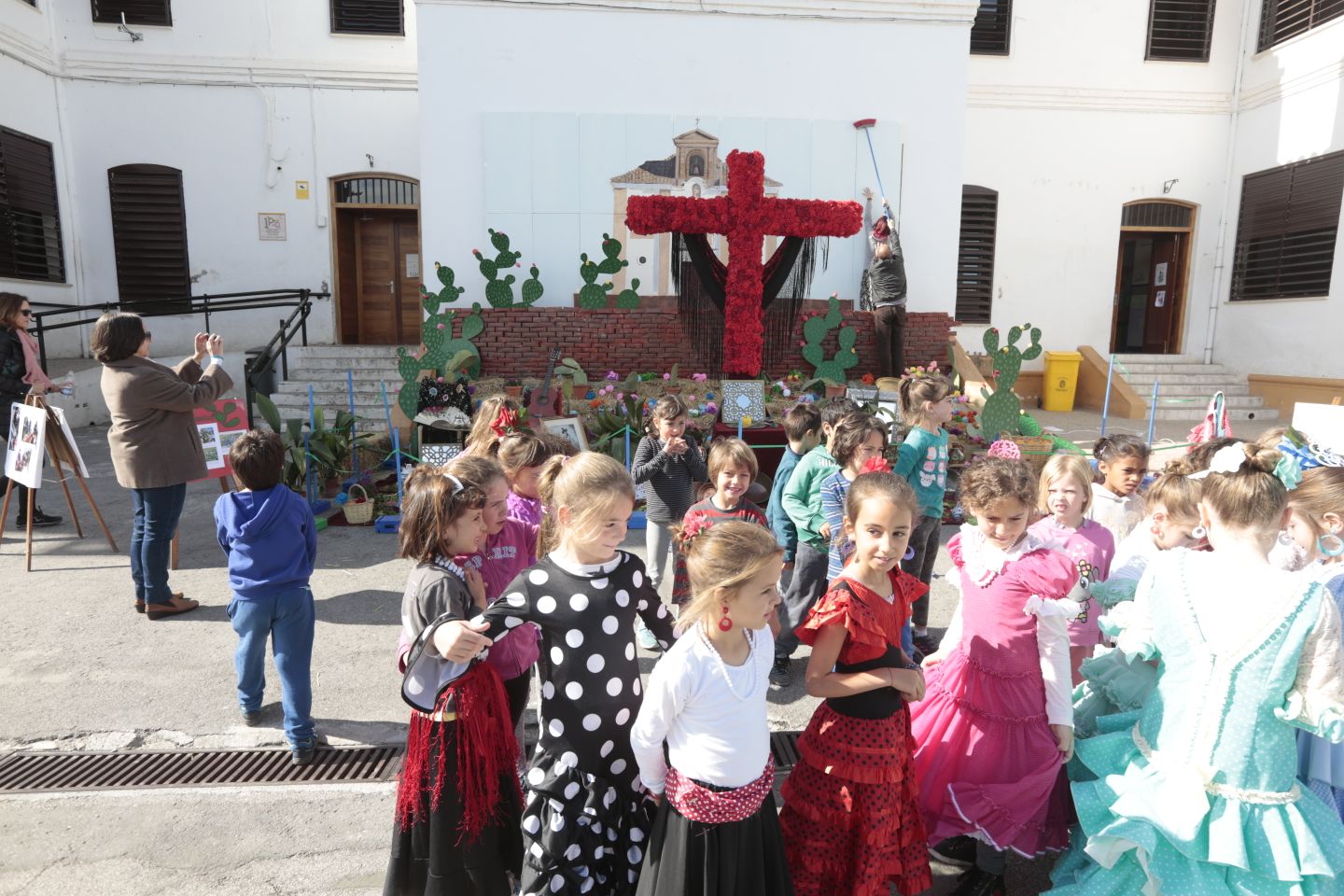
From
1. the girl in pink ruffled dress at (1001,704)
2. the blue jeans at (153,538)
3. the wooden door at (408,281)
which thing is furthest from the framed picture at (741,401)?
the wooden door at (408,281)

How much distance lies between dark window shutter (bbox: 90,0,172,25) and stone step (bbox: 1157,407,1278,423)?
15.1 m

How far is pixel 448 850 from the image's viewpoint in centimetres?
208

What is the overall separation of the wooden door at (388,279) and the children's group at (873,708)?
11111 mm

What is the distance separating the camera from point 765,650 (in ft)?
6.61

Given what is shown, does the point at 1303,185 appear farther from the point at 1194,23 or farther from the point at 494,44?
the point at 494,44

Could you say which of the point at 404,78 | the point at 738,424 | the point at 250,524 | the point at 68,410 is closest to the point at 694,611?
the point at 250,524

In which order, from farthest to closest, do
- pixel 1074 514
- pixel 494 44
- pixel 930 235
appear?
pixel 930 235 → pixel 494 44 → pixel 1074 514

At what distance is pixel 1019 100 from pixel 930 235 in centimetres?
373

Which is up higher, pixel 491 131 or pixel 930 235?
pixel 491 131

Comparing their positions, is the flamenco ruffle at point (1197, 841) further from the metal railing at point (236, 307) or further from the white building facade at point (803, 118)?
the metal railing at point (236, 307)

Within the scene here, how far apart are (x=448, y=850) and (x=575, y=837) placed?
13.7 inches

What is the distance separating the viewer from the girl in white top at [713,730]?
185cm

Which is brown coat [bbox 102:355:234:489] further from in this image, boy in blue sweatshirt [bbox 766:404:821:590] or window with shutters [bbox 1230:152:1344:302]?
window with shutters [bbox 1230:152:1344:302]

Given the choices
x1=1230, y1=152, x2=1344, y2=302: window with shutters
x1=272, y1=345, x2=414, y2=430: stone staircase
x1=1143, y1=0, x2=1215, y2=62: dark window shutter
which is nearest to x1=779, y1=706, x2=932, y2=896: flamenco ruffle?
x1=272, y1=345, x2=414, y2=430: stone staircase
